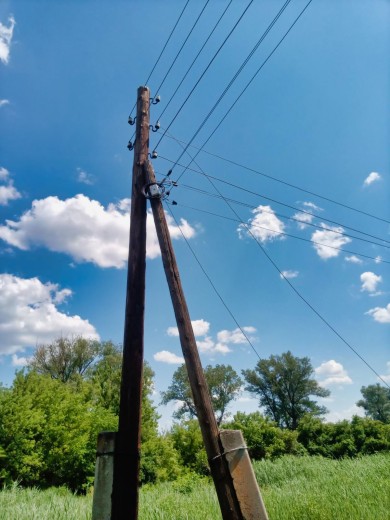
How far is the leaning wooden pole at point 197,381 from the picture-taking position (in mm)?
3410

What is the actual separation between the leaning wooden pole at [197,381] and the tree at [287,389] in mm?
48500

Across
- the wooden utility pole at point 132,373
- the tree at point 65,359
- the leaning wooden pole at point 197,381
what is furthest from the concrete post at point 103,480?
the tree at point 65,359

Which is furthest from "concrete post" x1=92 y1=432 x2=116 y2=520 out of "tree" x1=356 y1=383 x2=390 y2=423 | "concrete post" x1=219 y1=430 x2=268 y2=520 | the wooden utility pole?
"tree" x1=356 y1=383 x2=390 y2=423

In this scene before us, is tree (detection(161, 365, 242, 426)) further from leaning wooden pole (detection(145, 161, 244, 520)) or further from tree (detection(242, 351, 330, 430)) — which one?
leaning wooden pole (detection(145, 161, 244, 520))

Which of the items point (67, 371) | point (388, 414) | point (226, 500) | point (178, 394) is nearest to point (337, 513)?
point (226, 500)

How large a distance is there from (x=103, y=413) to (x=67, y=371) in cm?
1692

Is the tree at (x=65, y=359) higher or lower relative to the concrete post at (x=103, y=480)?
higher

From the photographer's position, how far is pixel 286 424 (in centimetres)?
4878

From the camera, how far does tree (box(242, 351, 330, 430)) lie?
163 feet

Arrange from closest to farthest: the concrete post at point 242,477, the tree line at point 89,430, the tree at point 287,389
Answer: the concrete post at point 242,477 → the tree line at point 89,430 → the tree at point 287,389

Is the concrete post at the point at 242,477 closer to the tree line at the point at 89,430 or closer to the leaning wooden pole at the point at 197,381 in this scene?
the leaning wooden pole at the point at 197,381

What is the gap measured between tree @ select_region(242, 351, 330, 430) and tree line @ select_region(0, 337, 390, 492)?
30.2 feet

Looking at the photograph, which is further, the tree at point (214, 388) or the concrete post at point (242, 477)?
the tree at point (214, 388)

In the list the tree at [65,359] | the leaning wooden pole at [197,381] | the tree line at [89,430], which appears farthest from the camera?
the tree at [65,359]
